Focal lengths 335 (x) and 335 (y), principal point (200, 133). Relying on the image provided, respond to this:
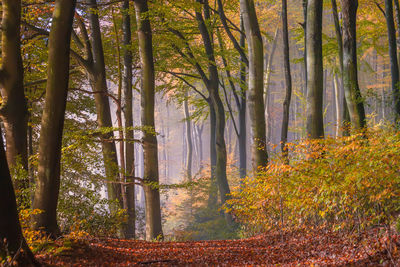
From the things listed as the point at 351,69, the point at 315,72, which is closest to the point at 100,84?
the point at 315,72

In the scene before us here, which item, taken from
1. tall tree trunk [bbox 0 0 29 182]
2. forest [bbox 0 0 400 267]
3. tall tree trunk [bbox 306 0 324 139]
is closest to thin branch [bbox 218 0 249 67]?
forest [bbox 0 0 400 267]

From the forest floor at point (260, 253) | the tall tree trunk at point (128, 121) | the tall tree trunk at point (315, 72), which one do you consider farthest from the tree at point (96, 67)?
the tall tree trunk at point (315, 72)

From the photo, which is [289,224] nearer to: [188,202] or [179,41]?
[179,41]

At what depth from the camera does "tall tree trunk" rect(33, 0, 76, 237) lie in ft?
16.1

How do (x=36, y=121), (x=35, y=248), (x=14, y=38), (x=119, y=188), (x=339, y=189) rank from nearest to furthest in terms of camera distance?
1. (x=35, y=248)
2. (x=339, y=189)
3. (x=14, y=38)
4. (x=119, y=188)
5. (x=36, y=121)

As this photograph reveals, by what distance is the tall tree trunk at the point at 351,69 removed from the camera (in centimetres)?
795

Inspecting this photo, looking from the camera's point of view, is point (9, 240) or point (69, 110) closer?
point (9, 240)

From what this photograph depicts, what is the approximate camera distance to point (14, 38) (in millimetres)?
6742

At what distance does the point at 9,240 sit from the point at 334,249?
4.11 meters

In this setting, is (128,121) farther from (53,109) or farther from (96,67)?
(53,109)

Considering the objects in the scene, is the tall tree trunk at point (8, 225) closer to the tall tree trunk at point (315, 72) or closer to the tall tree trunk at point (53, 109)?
the tall tree trunk at point (53, 109)

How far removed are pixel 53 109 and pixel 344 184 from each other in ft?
14.0

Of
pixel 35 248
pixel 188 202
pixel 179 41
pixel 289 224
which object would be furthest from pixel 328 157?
pixel 188 202

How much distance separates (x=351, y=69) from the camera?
8.04 metres
